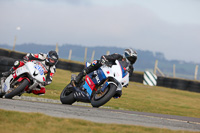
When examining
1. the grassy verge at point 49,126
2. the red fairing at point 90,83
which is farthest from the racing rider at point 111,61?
the grassy verge at point 49,126

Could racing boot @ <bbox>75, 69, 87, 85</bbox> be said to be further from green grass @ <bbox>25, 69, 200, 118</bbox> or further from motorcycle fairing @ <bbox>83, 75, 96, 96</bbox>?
green grass @ <bbox>25, 69, 200, 118</bbox>

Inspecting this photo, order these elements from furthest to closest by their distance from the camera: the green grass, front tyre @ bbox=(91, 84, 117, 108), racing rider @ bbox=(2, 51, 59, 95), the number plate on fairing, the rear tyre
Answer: the green grass → racing rider @ bbox=(2, 51, 59, 95) → the number plate on fairing → the rear tyre → front tyre @ bbox=(91, 84, 117, 108)

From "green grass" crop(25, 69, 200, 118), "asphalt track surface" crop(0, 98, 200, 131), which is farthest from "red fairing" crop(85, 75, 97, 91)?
"green grass" crop(25, 69, 200, 118)

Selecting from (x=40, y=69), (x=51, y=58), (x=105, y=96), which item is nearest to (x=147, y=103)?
(x=51, y=58)

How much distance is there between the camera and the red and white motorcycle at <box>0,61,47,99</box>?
10323 millimetres

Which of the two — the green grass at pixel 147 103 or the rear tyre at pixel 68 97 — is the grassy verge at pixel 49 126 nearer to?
the rear tyre at pixel 68 97

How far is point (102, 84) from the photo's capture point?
981 cm

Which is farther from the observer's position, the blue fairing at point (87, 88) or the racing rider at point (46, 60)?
the racing rider at point (46, 60)

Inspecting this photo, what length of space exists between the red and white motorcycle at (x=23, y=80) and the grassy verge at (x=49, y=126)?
4.24 m

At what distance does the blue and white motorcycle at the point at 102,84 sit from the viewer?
30.3 ft

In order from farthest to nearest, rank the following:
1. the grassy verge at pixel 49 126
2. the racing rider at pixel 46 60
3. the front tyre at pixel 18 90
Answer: the racing rider at pixel 46 60 < the front tyre at pixel 18 90 < the grassy verge at pixel 49 126

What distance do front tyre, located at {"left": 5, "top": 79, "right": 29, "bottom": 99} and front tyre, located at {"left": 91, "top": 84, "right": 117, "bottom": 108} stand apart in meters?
1.99

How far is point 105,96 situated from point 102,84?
79 cm

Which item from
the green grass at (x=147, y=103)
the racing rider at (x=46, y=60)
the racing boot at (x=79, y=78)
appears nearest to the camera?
the racing boot at (x=79, y=78)
